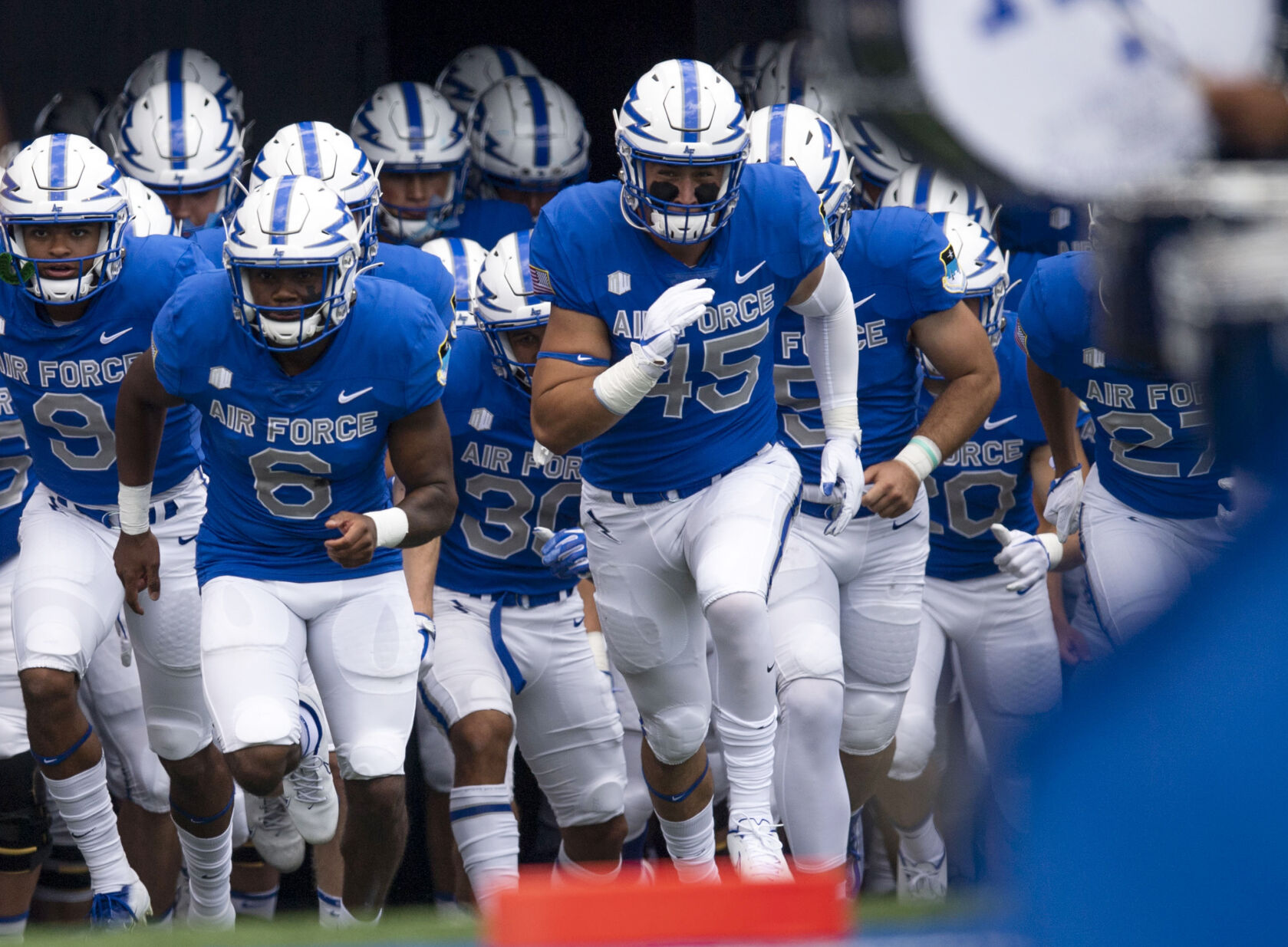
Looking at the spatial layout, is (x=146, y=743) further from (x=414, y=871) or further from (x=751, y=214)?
(x=751, y=214)

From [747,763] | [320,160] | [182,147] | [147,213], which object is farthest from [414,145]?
[747,763]

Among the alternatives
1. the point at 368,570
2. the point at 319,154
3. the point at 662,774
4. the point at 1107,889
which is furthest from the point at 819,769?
the point at 1107,889

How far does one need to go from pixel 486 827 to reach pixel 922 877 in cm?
158

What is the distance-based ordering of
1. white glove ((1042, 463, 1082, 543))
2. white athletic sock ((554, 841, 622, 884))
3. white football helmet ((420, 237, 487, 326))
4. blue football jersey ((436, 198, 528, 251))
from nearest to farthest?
white athletic sock ((554, 841, 622, 884)), white glove ((1042, 463, 1082, 543)), white football helmet ((420, 237, 487, 326)), blue football jersey ((436, 198, 528, 251))

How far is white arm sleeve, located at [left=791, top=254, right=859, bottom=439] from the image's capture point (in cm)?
459

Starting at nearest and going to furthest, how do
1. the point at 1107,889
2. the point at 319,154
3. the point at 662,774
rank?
the point at 1107,889
the point at 662,774
the point at 319,154

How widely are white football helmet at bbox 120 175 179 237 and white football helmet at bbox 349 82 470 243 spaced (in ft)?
Answer: 3.29

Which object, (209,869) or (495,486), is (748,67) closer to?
(495,486)

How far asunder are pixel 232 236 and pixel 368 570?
33.8 inches

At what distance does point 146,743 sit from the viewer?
5.13 m

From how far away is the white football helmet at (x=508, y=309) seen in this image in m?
4.86

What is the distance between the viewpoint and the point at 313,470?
173 inches

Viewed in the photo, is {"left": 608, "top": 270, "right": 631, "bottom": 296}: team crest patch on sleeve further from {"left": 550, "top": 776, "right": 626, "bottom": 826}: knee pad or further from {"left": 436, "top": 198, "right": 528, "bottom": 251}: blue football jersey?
{"left": 436, "top": 198, "right": 528, "bottom": 251}: blue football jersey

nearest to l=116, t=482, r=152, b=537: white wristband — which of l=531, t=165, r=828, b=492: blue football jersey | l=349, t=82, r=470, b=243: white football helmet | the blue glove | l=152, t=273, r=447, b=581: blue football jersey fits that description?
l=152, t=273, r=447, b=581: blue football jersey
